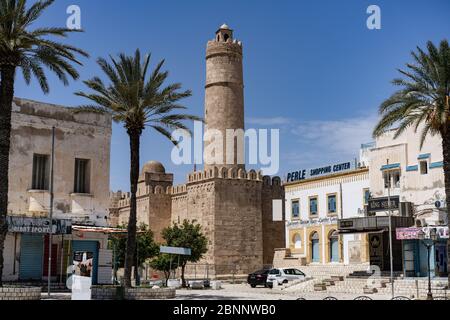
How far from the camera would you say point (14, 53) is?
63.8 feet

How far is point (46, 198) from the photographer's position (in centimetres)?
2566

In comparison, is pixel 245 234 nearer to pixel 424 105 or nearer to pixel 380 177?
pixel 380 177

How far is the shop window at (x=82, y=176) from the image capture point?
88.8 feet

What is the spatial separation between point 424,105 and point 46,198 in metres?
14.8

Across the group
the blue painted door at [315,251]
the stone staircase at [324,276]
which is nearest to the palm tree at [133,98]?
the stone staircase at [324,276]

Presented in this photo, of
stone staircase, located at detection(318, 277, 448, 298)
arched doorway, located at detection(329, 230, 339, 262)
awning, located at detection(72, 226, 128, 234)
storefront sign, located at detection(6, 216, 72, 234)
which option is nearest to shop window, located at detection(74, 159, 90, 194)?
awning, located at detection(72, 226, 128, 234)

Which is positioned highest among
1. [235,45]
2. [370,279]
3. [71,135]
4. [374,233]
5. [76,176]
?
[235,45]

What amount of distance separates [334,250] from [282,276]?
7.59m

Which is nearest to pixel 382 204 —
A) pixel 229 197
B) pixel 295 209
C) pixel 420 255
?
pixel 420 255

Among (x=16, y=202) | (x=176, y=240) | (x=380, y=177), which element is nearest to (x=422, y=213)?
(x=380, y=177)

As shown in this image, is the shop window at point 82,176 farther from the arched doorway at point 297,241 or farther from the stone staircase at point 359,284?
the arched doorway at point 297,241

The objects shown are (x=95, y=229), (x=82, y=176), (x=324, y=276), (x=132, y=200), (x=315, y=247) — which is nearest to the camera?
(x=132, y=200)

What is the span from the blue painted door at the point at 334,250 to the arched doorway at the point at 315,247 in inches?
43.7

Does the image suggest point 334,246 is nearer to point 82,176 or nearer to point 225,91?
point 225,91
